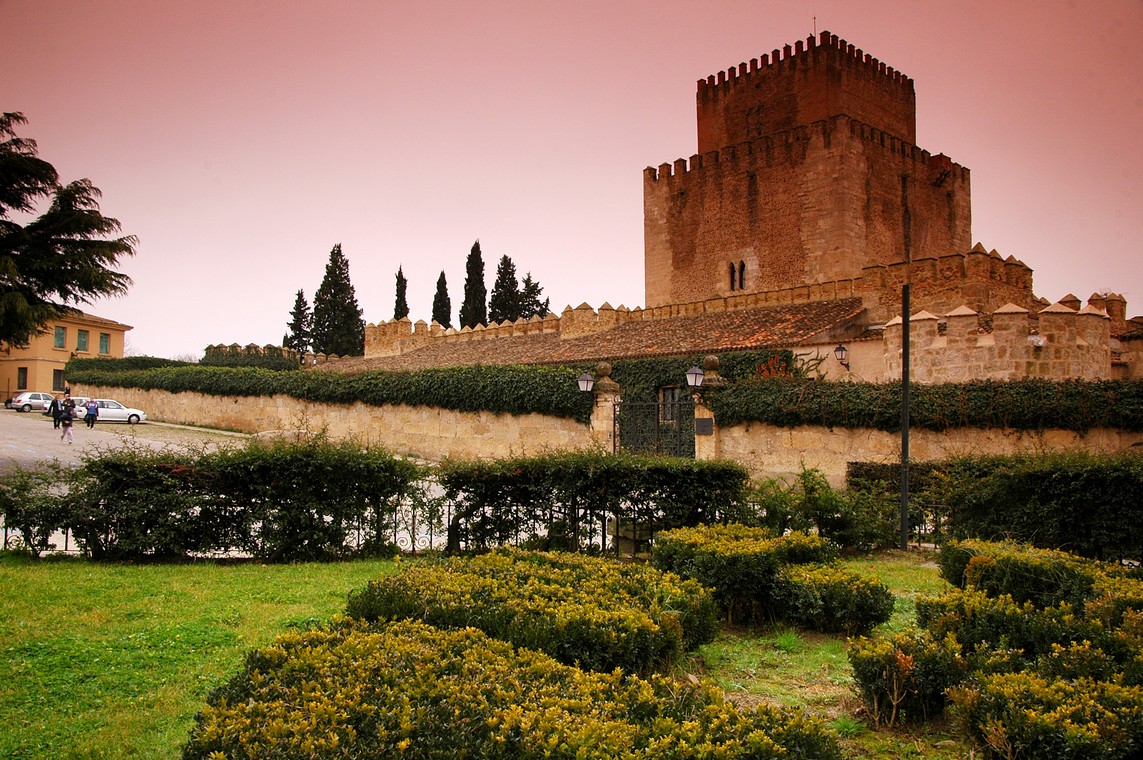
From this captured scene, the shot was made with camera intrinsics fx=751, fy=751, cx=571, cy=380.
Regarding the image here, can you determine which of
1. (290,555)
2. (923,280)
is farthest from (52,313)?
(923,280)

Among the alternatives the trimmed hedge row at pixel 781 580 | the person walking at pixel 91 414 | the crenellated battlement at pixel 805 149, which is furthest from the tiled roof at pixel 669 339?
the trimmed hedge row at pixel 781 580

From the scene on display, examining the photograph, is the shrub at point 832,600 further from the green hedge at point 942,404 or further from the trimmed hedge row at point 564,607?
the green hedge at point 942,404

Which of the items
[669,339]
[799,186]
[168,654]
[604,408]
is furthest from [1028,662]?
[799,186]

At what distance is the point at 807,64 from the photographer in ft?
110

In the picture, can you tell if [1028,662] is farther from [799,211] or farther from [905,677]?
[799,211]

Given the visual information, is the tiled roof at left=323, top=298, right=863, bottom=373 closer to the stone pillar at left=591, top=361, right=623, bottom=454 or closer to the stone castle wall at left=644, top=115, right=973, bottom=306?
the stone pillar at left=591, top=361, right=623, bottom=454

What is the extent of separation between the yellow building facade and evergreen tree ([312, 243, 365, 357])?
14.2 metres

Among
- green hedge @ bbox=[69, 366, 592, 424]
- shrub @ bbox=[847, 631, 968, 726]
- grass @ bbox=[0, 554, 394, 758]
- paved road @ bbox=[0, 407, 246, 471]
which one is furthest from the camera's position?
green hedge @ bbox=[69, 366, 592, 424]

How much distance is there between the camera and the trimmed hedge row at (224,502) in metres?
8.70

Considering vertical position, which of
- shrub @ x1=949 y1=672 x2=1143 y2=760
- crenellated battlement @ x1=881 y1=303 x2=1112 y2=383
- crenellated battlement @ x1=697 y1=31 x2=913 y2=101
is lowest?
shrub @ x1=949 y1=672 x2=1143 y2=760

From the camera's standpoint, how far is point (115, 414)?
35.9 metres

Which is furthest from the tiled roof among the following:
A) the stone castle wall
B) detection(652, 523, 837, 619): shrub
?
detection(652, 523, 837, 619): shrub

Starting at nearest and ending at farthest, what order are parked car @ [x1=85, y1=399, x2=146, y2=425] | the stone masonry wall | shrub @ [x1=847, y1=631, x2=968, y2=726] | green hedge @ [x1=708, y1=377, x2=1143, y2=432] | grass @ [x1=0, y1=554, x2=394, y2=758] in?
grass @ [x1=0, y1=554, x2=394, y2=758] → shrub @ [x1=847, y1=631, x2=968, y2=726] → green hedge @ [x1=708, y1=377, x2=1143, y2=432] → the stone masonry wall → parked car @ [x1=85, y1=399, x2=146, y2=425]

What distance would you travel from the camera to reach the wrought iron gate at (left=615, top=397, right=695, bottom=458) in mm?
18078
